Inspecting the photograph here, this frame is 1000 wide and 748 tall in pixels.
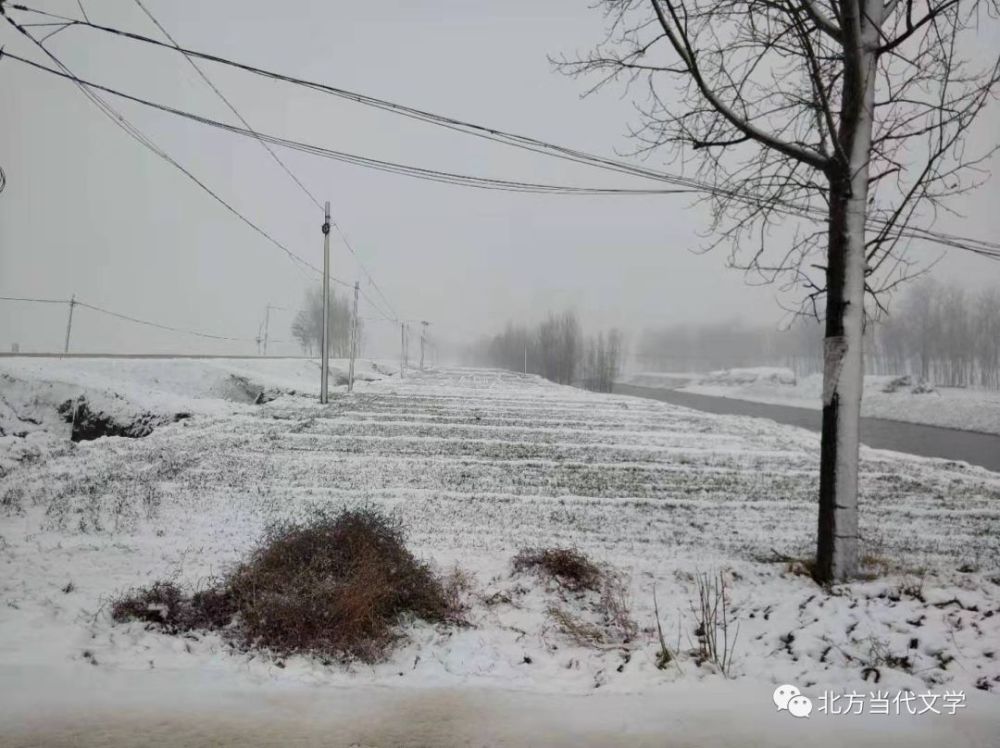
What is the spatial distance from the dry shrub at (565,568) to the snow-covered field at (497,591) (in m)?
0.18

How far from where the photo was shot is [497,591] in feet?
15.5

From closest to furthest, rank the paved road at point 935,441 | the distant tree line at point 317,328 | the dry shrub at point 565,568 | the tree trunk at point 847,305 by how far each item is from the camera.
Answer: the tree trunk at point 847,305 < the dry shrub at point 565,568 < the paved road at point 935,441 < the distant tree line at point 317,328

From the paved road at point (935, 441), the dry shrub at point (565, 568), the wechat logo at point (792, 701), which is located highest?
the dry shrub at point (565, 568)

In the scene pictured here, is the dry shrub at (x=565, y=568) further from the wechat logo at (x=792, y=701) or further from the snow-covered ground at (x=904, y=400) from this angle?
the snow-covered ground at (x=904, y=400)

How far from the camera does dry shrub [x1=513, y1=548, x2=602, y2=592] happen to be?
4.83m

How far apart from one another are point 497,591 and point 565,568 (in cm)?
62

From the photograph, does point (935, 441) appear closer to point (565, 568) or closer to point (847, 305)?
point (847, 305)

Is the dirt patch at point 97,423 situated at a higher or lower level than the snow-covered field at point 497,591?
higher

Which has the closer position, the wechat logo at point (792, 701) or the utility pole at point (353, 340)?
the wechat logo at point (792, 701)

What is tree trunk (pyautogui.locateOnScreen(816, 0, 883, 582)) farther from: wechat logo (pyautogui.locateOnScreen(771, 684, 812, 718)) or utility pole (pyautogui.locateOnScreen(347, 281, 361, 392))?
utility pole (pyautogui.locateOnScreen(347, 281, 361, 392))

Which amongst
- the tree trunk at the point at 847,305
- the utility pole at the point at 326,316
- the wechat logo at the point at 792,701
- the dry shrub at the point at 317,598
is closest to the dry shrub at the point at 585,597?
the dry shrub at the point at 317,598

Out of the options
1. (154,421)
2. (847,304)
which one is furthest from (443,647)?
(154,421)

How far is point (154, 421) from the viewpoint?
1330 centimetres

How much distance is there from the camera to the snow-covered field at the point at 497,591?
122 inches
